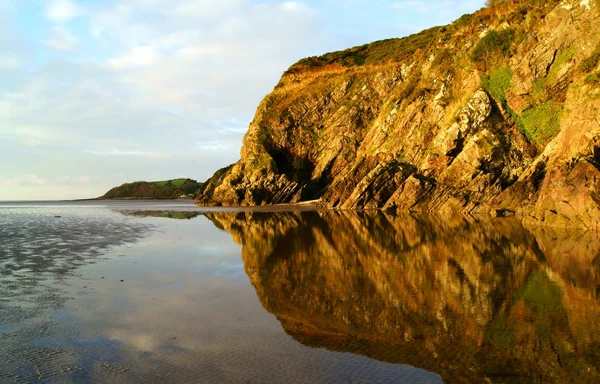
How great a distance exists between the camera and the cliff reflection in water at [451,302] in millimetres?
7952

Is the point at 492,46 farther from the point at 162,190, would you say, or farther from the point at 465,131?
the point at 162,190

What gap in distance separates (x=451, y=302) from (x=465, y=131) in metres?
45.2

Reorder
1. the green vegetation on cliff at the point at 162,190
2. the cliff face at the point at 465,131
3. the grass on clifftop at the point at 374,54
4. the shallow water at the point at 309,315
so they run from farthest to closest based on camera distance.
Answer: the green vegetation on cliff at the point at 162,190 → the grass on clifftop at the point at 374,54 → the cliff face at the point at 465,131 → the shallow water at the point at 309,315

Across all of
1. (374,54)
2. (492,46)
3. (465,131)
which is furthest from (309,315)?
(374,54)

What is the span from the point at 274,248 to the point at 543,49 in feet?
137

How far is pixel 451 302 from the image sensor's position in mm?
11719

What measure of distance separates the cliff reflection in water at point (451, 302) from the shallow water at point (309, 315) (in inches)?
1.9

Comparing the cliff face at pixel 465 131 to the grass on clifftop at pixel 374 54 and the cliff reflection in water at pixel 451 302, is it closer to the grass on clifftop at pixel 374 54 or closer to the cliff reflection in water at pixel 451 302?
the grass on clifftop at pixel 374 54

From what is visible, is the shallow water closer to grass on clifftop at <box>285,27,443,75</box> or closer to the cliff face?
the cliff face

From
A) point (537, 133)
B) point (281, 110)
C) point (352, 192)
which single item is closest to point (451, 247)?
point (537, 133)

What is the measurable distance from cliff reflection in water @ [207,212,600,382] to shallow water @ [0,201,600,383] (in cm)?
5

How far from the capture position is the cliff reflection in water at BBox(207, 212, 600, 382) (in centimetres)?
795

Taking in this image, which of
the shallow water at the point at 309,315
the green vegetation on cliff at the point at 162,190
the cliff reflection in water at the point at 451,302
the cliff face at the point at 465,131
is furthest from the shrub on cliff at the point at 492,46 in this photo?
the green vegetation on cliff at the point at 162,190

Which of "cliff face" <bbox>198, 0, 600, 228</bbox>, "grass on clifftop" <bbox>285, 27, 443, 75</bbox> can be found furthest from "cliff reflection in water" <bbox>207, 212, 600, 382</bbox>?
"grass on clifftop" <bbox>285, 27, 443, 75</bbox>
